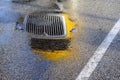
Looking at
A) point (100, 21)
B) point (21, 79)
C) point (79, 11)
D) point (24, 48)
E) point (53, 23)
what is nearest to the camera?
point (21, 79)

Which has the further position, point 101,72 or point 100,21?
point 100,21

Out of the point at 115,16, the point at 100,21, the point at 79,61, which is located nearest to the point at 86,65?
the point at 79,61

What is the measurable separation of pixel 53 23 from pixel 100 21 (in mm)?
1229

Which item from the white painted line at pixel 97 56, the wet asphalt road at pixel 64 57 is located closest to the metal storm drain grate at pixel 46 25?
the wet asphalt road at pixel 64 57

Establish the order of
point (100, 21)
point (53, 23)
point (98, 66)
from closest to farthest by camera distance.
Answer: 1. point (98, 66)
2. point (53, 23)
3. point (100, 21)

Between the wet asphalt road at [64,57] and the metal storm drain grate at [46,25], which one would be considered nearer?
the wet asphalt road at [64,57]

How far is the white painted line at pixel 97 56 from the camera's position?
14.3 ft

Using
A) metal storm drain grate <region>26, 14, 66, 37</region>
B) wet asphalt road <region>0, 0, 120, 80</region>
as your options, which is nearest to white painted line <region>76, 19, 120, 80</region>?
wet asphalt road <region>0, 0, 120, 80</region>

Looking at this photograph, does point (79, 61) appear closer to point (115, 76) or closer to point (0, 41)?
point (115, 76)

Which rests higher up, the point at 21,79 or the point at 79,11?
the point at 21,79

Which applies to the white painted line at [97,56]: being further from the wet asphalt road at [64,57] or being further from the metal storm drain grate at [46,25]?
the metal storm drain grate at [46,25]

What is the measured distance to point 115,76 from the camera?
14.2 ft

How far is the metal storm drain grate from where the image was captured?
5.58 meters

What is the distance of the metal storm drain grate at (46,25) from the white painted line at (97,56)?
2.69 ft
